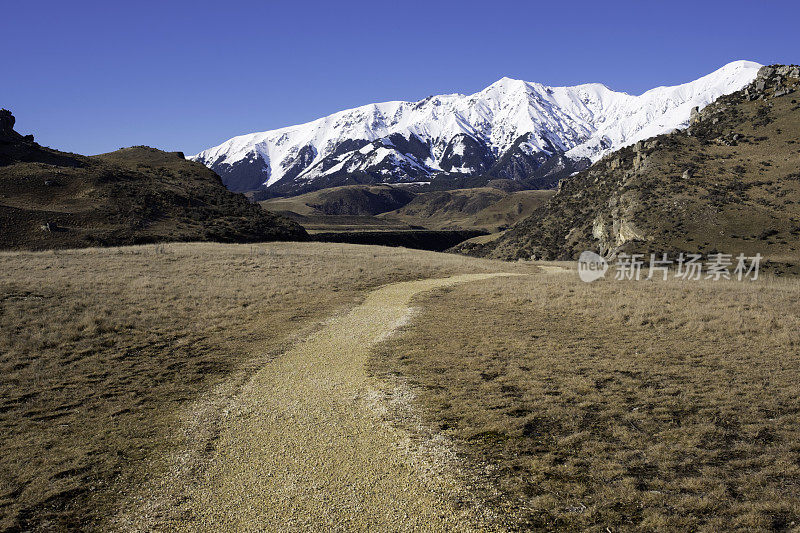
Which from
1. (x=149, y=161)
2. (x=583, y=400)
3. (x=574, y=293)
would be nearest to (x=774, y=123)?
(x=574, y=293)

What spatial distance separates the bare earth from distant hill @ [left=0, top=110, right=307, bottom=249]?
1659 inches

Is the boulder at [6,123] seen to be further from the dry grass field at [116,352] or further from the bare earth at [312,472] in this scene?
the bare earth at [312,472]

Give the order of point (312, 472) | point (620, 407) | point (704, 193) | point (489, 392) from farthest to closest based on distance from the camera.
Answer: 1. point (704, 193)
2. point (489, 392)
3. point (620, 407)
4. point (312, 472)

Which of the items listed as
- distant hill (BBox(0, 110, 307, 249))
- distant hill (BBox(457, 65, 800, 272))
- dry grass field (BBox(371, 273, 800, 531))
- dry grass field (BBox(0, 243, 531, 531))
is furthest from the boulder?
distant hill (BBox(457, 65, 800, 272))

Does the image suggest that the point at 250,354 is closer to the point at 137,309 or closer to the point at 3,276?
the point at 137,309

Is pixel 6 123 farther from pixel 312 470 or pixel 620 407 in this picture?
pixel 620 407

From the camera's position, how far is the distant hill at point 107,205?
43.7m

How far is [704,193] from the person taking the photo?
59.2 metres

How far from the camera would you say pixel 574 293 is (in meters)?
20.9

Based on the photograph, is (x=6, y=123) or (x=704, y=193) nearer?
(x=704, y=193)

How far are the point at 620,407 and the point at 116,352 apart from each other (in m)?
13.4

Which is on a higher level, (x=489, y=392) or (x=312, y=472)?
(x=489, y=392)

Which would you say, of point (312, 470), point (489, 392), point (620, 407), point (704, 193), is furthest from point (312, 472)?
point (704, 193)

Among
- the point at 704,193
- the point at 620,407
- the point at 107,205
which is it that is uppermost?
the point at 704,193
